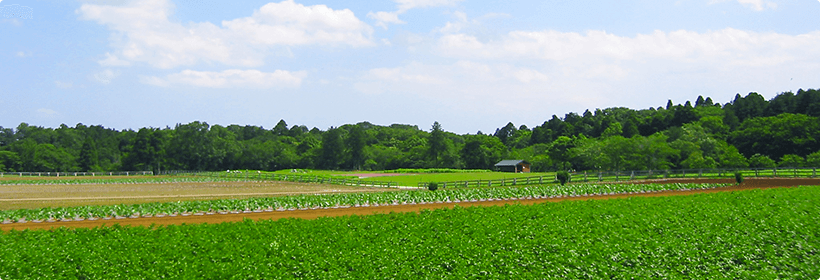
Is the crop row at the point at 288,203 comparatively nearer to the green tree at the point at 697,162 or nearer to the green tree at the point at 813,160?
the green tree at the point at 697,162

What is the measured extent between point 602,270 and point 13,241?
12.4 meters

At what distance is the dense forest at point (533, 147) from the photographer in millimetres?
64188

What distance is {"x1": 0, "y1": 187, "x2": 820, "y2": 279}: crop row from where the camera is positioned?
396 inches

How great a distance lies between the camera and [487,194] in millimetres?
31391

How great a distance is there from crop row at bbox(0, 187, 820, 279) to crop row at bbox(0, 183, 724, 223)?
9248 millimetres

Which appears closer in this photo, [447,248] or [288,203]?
[447,248]

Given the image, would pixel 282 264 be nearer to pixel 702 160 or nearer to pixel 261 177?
pixel 702 160

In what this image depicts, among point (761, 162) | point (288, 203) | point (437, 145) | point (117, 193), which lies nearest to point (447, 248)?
point (288, 203)

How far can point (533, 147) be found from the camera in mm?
117125

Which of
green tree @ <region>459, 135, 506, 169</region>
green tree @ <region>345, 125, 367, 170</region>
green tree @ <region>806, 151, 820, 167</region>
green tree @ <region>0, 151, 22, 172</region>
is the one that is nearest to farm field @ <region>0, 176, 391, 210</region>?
green tree @ <region>0, 151, 22, 172</region>

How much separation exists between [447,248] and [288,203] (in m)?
15.1

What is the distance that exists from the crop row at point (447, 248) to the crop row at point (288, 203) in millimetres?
9248

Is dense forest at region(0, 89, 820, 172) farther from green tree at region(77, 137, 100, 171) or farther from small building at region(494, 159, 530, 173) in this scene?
small building at region(494, 159, 530, 173)

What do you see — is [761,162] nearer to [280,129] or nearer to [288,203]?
[288,203]
